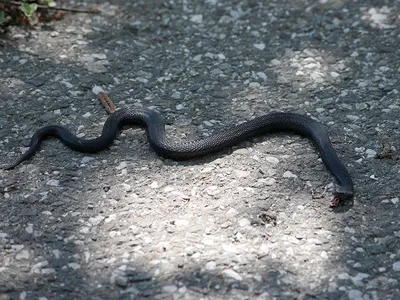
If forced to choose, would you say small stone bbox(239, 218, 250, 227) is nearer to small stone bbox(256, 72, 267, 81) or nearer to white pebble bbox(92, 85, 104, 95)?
small stone bbox(256, 72, 267, 81)

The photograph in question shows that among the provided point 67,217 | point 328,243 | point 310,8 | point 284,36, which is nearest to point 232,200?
point 328,243

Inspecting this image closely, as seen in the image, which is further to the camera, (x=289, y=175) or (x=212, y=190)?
(x=289, y=175)

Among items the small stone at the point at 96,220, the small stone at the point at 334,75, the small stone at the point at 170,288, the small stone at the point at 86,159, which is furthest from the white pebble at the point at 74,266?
the small stone at the point at 334,75

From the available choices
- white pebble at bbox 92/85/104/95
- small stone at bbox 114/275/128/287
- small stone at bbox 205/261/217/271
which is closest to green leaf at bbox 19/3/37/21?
white pebble at bbox 92/85/104/95

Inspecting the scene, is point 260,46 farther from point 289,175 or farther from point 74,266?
point 74,266

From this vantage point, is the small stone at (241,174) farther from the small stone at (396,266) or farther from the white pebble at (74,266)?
the white pebble at (74,266)

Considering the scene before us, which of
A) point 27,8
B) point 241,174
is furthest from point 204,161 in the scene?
point 27,8
